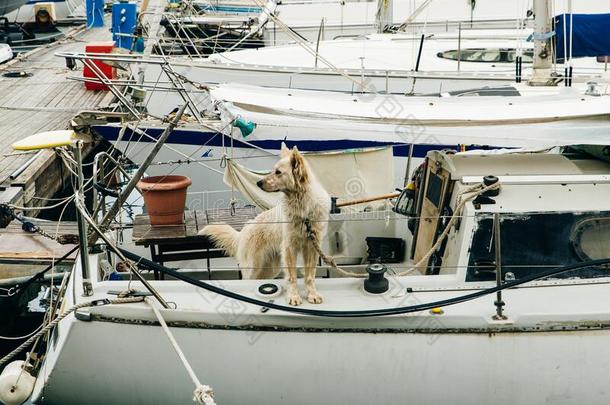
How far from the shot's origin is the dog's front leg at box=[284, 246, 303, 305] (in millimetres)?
5902

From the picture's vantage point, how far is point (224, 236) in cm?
671

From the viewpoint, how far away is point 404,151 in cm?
1262

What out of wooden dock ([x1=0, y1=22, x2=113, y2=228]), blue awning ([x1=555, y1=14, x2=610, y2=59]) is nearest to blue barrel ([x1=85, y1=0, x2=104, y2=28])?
wooden dock ([x1=0, y1=22, x2=113, y2=228])

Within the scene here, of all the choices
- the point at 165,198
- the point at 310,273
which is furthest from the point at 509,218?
the point at 165,198

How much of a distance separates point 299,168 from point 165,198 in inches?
69.1

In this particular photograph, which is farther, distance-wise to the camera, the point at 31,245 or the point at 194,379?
the point at 31,245

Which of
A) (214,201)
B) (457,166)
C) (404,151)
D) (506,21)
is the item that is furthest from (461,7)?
(457,166)

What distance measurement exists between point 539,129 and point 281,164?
2.07 meters

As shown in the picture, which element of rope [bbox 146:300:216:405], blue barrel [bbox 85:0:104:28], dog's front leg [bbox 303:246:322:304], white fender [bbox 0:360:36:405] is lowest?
white fender [bbox 0:360:36:405]

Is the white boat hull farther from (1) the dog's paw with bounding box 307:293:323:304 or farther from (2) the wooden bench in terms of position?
(2) the wooden bench

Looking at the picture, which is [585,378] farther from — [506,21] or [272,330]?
[506,21]

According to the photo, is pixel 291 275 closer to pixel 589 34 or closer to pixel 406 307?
pixel 406 307

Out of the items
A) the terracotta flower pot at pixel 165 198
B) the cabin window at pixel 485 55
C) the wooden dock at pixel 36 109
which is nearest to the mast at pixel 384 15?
the cabin window at pixel 485 55

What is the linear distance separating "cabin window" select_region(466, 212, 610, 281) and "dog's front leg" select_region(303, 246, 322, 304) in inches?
45.2
